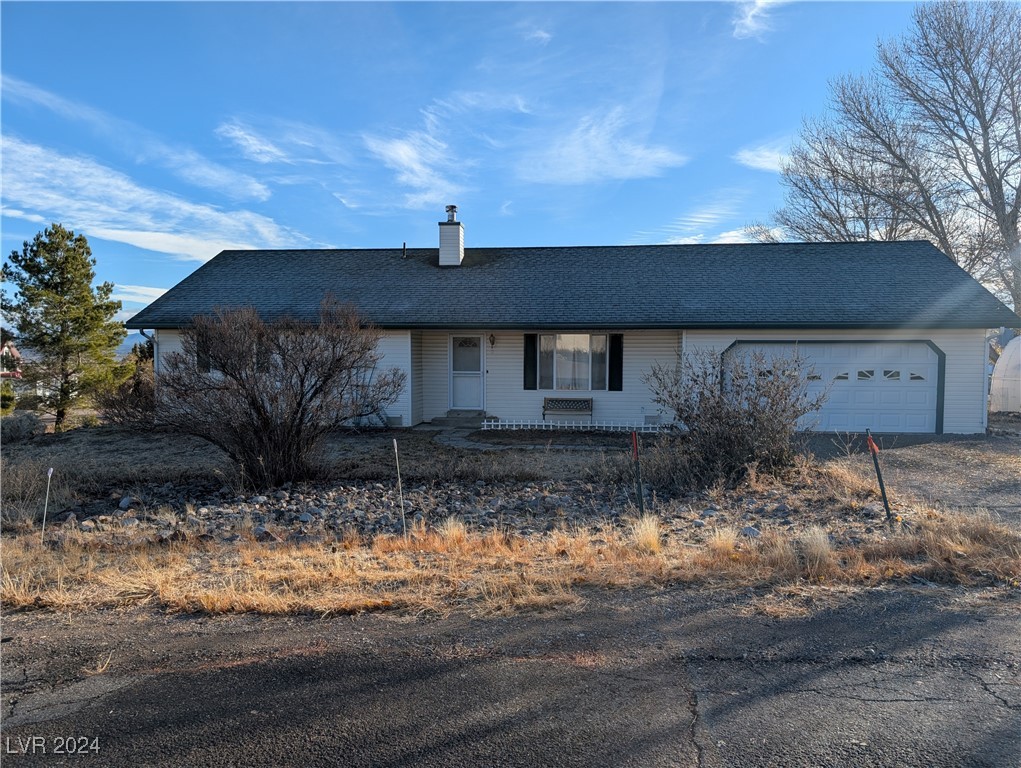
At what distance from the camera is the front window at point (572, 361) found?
50.0ft

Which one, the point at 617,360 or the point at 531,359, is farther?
the point at 531,359

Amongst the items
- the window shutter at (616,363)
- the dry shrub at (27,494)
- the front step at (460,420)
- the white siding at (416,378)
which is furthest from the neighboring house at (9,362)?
the window shutter at (616,363)

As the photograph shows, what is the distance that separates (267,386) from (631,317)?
28.6ft

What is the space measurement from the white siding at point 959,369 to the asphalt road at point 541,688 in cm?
1100

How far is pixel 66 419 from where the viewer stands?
69.8 ft

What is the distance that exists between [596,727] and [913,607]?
2.67 meters

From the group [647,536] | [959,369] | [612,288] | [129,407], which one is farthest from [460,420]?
[959,369]

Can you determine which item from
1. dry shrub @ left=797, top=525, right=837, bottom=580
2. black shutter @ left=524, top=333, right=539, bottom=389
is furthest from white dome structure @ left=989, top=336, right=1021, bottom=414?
dry shrub @ left=797, top=525, right=837, bottom=580

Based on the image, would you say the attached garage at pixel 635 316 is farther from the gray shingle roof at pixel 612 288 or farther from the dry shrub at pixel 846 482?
the dry shrub at pixel 846 482

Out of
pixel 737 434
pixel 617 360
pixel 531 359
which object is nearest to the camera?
pixel 737 434

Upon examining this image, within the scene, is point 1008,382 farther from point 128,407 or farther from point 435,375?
point 128,407

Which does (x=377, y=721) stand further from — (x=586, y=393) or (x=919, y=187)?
(x=919, y=187)

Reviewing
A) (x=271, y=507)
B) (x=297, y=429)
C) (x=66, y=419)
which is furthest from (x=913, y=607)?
(x=66, y=419)

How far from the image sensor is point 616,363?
15078 millimetres
